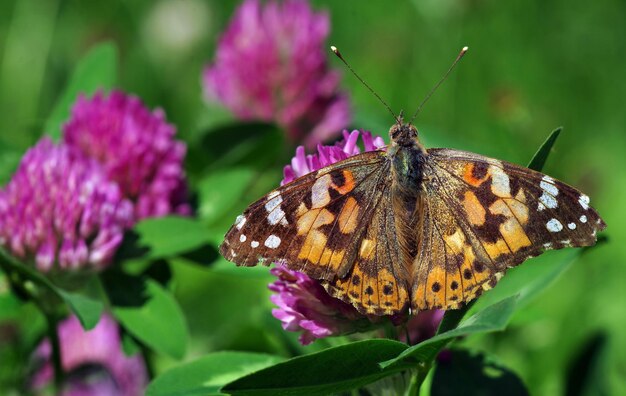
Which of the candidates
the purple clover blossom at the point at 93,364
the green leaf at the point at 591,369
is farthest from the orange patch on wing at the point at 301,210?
the green leaf at the point at 591,369

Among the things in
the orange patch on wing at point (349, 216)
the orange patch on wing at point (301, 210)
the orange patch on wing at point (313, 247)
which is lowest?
the orange patch on wing at point (313, 247)

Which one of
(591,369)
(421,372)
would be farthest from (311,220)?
(591,369)

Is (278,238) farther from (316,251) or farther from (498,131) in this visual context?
(498,131)

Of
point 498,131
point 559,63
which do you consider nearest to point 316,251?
point 498,131

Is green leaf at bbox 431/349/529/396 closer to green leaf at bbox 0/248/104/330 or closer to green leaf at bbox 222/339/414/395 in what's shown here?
green leaf at bbox 222/339/414/395

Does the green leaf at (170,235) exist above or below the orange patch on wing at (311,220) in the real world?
above

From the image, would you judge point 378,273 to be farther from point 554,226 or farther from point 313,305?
point 554,226

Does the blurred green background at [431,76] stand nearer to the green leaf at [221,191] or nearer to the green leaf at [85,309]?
the green leaf at [221,191]
